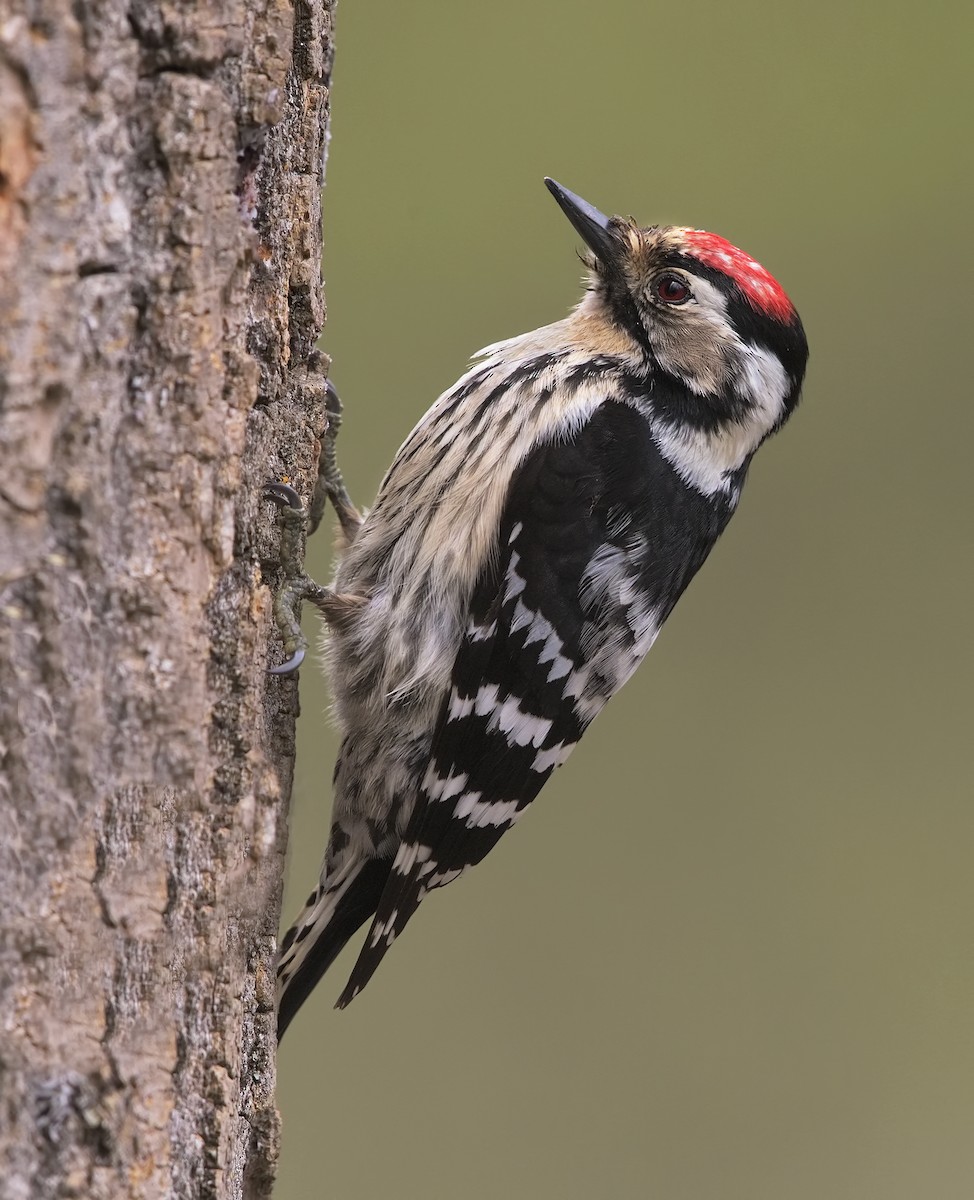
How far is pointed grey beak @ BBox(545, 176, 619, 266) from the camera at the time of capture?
2.76m

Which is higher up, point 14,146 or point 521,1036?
point 14,146

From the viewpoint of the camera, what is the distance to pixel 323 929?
244cm

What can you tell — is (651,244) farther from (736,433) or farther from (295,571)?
(295,571)

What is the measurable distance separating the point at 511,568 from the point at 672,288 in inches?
29.0

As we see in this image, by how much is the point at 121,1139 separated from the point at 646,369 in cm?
171

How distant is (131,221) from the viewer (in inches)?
55.8

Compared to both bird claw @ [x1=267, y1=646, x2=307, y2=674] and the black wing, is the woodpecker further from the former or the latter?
bird claw @ [x1=267, y1=646, x2=307, y2=674]

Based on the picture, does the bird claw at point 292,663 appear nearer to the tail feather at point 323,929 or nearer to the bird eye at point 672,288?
the tail feather at point 323,929

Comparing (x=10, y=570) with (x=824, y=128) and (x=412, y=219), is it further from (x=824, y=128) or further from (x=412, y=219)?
(x=824, y=128)

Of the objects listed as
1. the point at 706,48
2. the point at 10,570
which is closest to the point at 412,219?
the point at 706,48

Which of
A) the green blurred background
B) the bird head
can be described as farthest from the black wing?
the green blurred background

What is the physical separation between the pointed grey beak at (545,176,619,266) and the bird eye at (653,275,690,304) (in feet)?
0.40

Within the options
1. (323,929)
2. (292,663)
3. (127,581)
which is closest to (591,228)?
(292,663)

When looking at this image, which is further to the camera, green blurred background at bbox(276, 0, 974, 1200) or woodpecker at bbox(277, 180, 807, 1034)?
green blurred background at bbox(276, 0, 974, 1200)
